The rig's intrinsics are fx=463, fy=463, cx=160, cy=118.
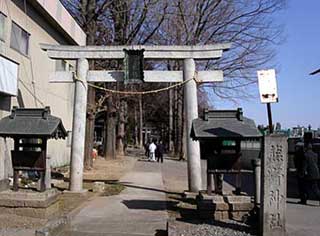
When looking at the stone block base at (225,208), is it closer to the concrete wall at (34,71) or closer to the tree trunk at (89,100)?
the concrete wall at (34,71)

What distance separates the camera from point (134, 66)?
575 inches

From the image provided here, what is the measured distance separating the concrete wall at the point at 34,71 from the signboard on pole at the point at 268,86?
8.82 meters

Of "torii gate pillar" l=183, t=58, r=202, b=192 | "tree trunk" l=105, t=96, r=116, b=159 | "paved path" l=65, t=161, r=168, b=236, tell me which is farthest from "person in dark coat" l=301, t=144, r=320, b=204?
"tree trunk" l=105, t=96, r=116, b=159

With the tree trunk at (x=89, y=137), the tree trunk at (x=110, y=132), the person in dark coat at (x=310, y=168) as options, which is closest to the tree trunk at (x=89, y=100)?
the tree trunk at (x=89, y=137)

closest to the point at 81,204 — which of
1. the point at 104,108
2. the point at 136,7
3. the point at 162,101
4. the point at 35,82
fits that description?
the point at 35,82

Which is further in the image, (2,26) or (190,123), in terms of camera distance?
(2,26)

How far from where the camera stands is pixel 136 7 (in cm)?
2988

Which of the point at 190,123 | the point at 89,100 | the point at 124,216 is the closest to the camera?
the point at 124,216

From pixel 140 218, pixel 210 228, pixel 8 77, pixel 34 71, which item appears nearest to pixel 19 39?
pixel 34 71

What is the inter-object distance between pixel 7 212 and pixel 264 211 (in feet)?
17.9

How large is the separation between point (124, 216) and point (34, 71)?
984cm

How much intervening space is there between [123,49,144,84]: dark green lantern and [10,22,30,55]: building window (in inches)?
162

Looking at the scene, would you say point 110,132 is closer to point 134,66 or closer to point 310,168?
point 134,66

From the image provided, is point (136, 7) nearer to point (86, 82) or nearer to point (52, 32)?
point (52, 32)
